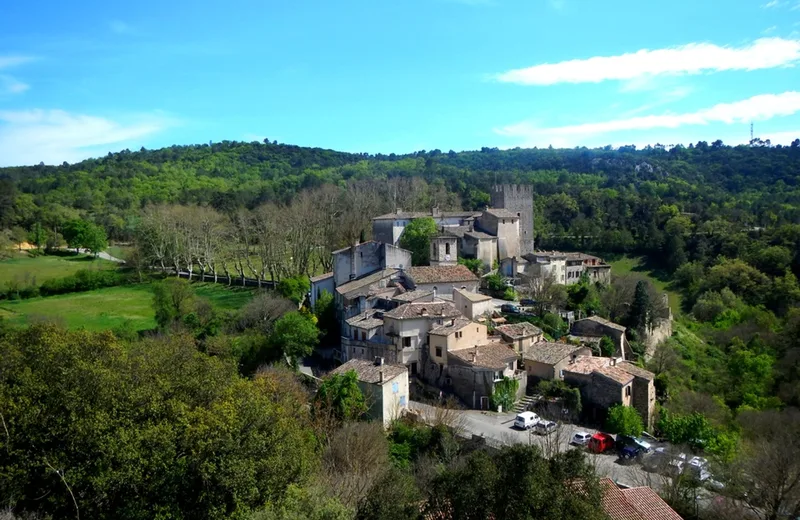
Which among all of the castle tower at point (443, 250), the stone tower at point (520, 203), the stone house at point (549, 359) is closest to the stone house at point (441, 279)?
the castle tower at point (443, 250)

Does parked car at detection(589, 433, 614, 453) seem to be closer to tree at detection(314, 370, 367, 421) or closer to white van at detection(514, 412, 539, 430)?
white van at detection(514, 412, 539, 430)

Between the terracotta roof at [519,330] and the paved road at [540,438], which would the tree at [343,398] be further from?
the terracotta roof at [519,330]

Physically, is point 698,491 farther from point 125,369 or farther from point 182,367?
point 125,369

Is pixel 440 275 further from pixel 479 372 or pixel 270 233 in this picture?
pixel 270 233

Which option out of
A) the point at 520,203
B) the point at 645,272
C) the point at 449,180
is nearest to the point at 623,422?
the point at 520,203

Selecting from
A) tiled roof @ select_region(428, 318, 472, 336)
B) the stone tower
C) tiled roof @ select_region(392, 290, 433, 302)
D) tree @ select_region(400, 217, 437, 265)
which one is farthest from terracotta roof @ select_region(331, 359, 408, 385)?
the stone tower
